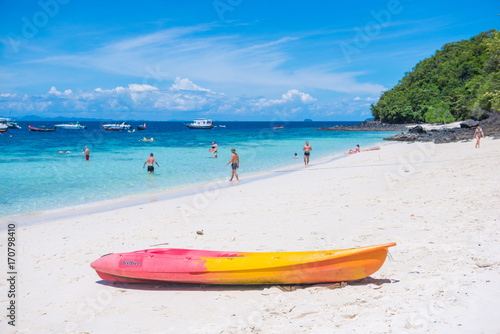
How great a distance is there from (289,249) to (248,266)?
Answer: 1923 millimetres

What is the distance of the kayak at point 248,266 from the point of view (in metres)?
4.91

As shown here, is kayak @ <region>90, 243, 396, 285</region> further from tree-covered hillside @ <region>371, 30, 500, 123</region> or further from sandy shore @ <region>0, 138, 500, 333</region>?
tree-covered hillside @ <region>371, 30, 500, 123</region>

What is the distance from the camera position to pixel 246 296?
509 cm

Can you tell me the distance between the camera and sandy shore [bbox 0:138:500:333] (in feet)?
13.5

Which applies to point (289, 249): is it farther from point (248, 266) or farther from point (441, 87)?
point (441, 87)

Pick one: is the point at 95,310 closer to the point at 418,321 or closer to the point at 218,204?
the point at 418,321

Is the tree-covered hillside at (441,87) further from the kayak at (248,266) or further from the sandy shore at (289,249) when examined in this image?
the kayak at (248,266)

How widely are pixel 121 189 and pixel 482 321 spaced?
15563mm

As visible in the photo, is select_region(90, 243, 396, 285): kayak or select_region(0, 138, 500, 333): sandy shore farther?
select_region(90, 243, 396, 285): kayak

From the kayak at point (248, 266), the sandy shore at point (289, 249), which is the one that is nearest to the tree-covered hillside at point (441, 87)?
the sandy shore at point (289, 249)

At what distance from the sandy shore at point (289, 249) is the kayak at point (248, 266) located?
0.20 meters

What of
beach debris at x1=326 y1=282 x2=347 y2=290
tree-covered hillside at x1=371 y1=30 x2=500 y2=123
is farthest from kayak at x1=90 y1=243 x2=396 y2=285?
tree-covered hillside at x1=371 y1=30 x2=500 y2=123

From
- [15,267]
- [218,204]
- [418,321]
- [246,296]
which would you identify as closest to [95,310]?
[246,296]

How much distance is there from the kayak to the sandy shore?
0.67 ft
